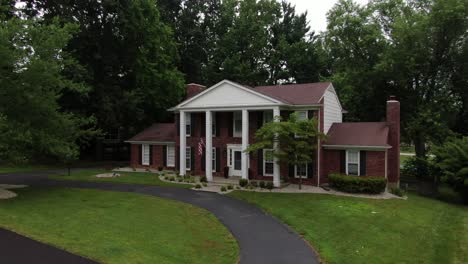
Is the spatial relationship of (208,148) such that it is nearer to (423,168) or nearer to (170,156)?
(170,156)

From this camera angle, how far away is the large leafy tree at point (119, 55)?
33.4 metres

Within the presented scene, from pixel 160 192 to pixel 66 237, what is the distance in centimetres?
1024

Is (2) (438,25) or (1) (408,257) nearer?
(1) (408,257)

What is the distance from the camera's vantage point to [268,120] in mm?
25781

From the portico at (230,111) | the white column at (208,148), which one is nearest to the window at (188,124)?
the portico at (230,111)

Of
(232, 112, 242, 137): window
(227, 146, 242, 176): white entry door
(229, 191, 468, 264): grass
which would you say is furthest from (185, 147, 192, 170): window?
(229, 191, 468, 264): grass

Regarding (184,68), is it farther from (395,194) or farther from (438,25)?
(395,194)

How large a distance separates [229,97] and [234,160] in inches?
200

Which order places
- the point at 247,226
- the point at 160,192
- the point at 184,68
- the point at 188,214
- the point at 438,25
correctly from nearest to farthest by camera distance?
1. the point at 247,226
2. the point at 188,214
3. the point at 160,192
4. the point at 438,25
5. the point at 184,68

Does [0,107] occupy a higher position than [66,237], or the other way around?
[0,107]

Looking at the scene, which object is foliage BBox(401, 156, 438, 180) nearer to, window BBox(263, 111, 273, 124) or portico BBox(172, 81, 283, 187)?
portico BBox(172, 81, 283, 187)

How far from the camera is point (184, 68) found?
50094 millimetres

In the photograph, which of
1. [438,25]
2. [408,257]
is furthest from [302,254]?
[438,25]

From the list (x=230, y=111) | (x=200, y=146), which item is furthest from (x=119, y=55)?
(x=230, y=111)
